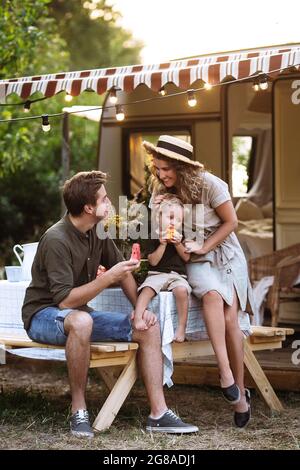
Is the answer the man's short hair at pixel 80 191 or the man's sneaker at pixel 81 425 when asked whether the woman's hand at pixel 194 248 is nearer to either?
the man's short hair at pixel 80 191

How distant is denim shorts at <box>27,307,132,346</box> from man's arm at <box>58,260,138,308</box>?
9 cm

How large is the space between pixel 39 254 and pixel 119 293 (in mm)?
717

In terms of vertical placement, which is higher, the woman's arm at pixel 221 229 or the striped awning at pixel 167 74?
the striped awning at pixel 167 74

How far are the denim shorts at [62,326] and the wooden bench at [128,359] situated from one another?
0.08 meters

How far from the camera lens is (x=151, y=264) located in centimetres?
557

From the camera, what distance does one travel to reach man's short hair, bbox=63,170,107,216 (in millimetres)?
5391

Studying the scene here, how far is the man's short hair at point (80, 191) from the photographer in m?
5.39

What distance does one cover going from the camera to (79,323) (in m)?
5.18

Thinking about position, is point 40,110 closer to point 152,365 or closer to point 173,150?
point 173,150

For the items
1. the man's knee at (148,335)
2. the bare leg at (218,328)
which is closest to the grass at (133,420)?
the bare leg at (218,328)

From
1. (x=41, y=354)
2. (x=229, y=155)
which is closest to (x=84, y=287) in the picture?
(x=41, y=354)

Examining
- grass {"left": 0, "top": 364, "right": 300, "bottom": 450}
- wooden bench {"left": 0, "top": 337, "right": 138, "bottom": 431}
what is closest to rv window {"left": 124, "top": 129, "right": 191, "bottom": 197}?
grass {"left": 0, "top": 364, "right": 300, "bottom": 450}

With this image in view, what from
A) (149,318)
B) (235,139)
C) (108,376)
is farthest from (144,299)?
(235,139)

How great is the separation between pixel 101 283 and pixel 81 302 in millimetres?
189
